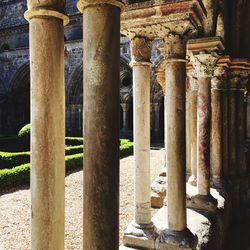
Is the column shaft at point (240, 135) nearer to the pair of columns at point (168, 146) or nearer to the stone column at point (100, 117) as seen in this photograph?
the pair of columns at point (168, 146)

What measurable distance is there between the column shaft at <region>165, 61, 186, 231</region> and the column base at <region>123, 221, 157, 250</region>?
0.85 feet

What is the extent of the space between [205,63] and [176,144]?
1790 millimetres

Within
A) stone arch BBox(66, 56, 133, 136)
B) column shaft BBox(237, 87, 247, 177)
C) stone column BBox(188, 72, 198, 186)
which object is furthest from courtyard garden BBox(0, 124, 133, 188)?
column shaft BBox(237, 87, 247, 177)

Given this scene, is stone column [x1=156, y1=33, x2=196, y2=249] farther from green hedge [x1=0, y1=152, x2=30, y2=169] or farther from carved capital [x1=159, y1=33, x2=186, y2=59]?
green hedge [x1=0, y1=152, x2=30, y2=169]

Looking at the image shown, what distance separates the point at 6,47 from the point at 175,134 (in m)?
25.2

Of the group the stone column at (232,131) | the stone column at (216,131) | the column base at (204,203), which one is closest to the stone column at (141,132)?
the column base at (204,203)

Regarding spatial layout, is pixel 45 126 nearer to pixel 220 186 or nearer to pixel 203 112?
pixel 203 112

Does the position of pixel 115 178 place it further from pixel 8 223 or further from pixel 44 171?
pixel 8 223

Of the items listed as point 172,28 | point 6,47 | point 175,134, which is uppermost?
point 6,47

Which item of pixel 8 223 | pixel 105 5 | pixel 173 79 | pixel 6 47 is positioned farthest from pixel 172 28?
pixel 6 47

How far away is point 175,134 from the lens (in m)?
3.60

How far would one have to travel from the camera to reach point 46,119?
2059 millimetres

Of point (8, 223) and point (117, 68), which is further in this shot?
point (8, 223)

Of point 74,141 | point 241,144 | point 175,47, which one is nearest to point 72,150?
point 74,141
